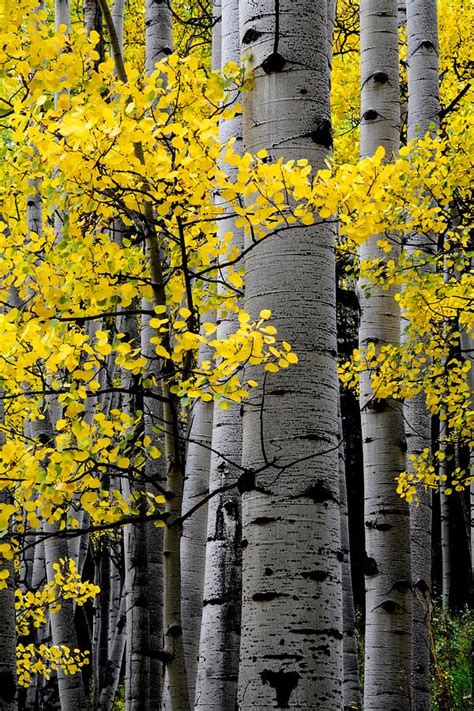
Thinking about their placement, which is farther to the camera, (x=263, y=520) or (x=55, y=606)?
(x=55, y=606)

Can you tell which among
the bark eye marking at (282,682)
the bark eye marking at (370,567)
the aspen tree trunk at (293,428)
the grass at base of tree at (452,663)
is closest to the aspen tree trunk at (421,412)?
the grass at base of tree at (452,663)

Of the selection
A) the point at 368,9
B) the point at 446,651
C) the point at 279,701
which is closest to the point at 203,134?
the point at 279,701

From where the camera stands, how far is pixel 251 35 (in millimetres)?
2500

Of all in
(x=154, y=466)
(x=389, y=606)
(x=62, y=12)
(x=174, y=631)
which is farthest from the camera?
(x=62, y=12)

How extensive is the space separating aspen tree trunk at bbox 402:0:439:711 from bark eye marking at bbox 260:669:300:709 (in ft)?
10.9

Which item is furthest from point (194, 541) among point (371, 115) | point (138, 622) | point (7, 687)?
point (371, 115)

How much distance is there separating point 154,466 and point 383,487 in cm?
133

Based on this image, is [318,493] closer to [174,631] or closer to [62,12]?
[174,631]

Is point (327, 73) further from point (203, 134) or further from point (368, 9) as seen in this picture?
point (368, 9)

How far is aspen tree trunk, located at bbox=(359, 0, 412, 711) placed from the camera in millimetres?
4078

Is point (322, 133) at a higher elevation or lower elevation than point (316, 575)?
higher

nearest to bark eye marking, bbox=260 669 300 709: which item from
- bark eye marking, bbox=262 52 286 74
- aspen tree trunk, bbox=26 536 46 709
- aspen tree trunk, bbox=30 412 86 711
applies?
bark eye marking, bbox=262 52 286 74

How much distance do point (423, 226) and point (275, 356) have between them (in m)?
3.19

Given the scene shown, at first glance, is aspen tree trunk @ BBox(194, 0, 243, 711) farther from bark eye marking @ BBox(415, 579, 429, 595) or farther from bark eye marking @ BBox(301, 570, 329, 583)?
bark eye marking @ BBox(415, 579, 429, 595)
